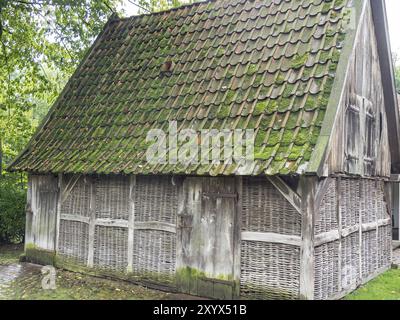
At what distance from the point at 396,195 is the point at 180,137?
39.6ft

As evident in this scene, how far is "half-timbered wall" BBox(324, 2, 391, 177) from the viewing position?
7770 mm

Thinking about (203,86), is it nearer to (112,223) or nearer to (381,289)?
(112,223)

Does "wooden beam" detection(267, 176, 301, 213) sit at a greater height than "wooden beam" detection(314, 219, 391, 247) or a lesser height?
greater

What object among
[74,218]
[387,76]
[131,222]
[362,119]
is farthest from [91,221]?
[387,76]

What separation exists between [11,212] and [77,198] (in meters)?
4.24

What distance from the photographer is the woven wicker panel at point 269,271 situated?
6.90m

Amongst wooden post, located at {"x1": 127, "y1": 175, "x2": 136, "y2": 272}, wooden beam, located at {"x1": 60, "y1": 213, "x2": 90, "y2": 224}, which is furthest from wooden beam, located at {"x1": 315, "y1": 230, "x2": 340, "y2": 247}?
wooden beam, located at {"x1": 60, "y1": 213, "x2": 90, "y2": 224}

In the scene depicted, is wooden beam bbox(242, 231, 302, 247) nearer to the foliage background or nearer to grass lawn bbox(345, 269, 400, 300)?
grass lawn bbox(345, 269, 400, 300)

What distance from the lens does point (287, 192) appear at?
7.00 metres

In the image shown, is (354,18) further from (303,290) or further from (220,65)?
(303,290)

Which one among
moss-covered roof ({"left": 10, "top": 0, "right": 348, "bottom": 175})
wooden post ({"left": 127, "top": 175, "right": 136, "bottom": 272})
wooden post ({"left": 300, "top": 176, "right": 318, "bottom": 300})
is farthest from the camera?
wooden post ({"left": 127, "top": 175, "right": 136, "bottom": 272})

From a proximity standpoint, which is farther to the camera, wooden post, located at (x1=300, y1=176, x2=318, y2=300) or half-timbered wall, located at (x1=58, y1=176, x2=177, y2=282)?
half-timbered wall, located at (x1=58, y1=176, x2=177, y2=282)

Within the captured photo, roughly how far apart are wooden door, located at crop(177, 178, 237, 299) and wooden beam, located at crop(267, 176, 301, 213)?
2.76 feet
